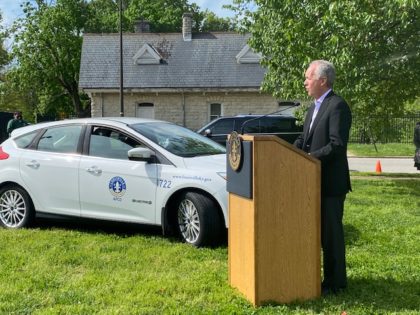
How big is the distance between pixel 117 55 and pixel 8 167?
24.7 meters

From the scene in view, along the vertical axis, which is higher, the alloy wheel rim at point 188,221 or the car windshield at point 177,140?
the car windshield at point 177,140

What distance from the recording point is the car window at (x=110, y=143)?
22.7 feet

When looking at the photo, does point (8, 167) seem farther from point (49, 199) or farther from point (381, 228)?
point (381, 228)

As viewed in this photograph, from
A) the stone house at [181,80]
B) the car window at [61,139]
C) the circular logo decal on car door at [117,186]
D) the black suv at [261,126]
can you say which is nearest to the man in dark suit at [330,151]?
the circular logo decal on car door at [117,186]

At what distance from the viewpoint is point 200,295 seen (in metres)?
4.64

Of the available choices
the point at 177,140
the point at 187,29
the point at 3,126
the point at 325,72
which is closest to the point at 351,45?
the point at 177,140

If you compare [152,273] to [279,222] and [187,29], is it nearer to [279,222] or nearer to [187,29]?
[279,222]

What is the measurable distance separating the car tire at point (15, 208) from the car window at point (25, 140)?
0.60 metres

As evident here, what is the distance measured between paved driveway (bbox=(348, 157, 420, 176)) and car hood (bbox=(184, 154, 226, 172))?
38.6 feet

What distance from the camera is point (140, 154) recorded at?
6566 millimetres

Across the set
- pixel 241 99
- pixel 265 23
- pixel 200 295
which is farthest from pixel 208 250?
pixel 241 99

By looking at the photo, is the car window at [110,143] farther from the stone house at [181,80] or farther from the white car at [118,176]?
the stone house at [181,80]

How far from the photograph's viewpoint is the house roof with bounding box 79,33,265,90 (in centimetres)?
2958

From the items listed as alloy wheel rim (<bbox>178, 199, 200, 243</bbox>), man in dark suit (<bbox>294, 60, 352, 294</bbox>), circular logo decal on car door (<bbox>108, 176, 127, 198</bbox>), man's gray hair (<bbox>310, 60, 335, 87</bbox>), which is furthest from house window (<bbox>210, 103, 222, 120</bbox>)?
man's gray hair (<bbox>310, 60, 335, 87</bbox>)
